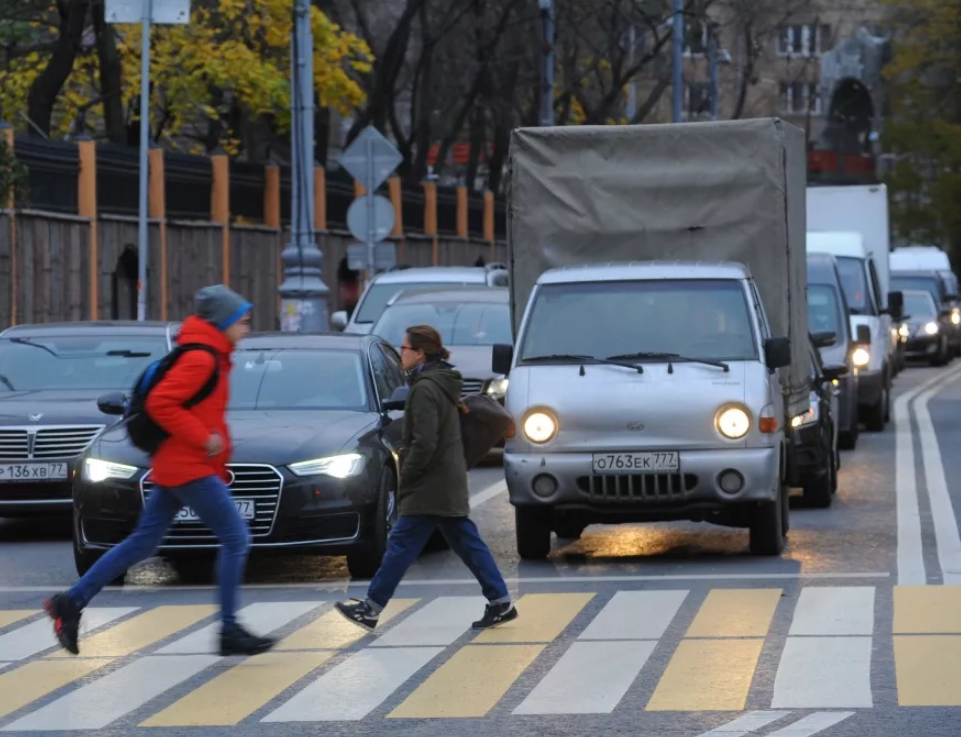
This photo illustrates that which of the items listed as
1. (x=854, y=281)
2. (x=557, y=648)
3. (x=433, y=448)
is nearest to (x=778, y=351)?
(x=433, y=448)

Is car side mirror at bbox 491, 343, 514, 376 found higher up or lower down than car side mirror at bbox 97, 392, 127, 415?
higher up

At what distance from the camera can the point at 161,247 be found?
3212cm

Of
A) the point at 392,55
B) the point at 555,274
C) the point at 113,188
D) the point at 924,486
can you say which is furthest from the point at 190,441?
the point at 392,55

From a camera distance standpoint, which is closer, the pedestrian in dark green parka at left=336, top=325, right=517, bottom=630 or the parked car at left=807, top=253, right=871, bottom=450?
the pedestrian in dark green parka at left=336, top=325, right=517, bottom=630

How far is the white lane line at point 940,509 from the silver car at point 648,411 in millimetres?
1034

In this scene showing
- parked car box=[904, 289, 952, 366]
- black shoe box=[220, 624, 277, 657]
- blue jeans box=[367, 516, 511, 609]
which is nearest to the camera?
black shoe box=[220, 624, 277, 657]

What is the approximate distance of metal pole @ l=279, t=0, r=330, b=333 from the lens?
2636 cm

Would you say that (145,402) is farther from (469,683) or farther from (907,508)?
(907,508)

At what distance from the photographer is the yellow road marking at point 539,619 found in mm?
10297

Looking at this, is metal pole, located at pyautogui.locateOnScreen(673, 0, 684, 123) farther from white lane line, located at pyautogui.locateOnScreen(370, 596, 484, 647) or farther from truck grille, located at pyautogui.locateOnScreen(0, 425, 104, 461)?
white lane line, located at pyautogui.locateOnScreen(370, 596, 484, 647)

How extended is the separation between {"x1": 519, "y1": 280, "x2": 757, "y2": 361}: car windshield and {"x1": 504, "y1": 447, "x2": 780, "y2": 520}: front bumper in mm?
825

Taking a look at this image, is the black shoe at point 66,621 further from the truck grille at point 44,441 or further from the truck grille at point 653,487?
the truck grille at point 44,441

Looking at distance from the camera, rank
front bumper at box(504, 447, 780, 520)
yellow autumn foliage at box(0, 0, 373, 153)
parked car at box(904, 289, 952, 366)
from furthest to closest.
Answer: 1. parked car at box(904, 289, 952, 366)
2. yellow autumn foliage at box(0, 0, 373, 153)
3. front bumper at box(504, 447, 780, 520)

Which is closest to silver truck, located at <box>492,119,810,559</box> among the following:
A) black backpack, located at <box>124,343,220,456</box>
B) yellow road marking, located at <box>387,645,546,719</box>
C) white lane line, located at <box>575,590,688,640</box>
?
white lane line, located at <box>575,590,688,640</box>
